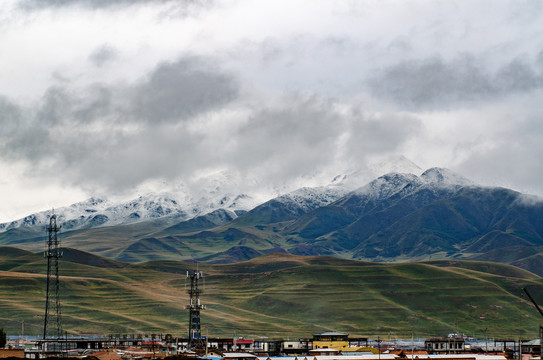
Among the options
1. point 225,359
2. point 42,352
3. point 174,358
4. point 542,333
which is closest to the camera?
point 542,333

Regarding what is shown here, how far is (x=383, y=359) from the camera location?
165875 millimetres

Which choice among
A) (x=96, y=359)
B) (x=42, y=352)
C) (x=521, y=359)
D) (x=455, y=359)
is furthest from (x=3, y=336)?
(x=521, y=359)

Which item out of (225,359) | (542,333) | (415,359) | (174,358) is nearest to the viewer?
(542,333)

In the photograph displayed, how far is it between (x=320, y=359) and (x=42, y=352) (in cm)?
6949

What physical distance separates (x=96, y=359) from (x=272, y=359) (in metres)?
41.9

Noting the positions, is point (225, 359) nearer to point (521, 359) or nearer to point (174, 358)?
point (174, 358)

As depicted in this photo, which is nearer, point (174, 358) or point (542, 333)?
point (542, 333)

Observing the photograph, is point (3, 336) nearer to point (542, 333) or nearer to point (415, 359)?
point (415, 359)

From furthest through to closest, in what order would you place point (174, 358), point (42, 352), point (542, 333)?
point (42, 352), point (174, 358), point (542, 333)

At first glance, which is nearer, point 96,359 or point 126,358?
point 96,359

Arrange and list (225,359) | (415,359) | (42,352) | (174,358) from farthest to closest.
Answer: (42,352), (225,359), (415,359), (174,358)

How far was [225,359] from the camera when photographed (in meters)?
176

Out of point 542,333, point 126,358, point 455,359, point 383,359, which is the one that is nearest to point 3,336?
point 126,358

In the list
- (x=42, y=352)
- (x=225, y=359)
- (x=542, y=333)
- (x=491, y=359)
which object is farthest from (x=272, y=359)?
(x=542, y=333)
